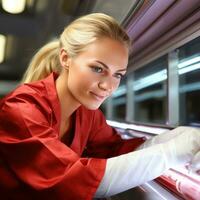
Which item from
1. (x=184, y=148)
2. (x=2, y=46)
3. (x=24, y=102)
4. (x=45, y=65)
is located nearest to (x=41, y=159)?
(x=24, y=102)

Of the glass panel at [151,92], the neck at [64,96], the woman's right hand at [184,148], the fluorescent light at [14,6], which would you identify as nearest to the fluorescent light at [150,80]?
the glass panel at [151,92]

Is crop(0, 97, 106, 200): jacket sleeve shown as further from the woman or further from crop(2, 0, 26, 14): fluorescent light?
crop(2, 0, 26, 14): fluorescent light

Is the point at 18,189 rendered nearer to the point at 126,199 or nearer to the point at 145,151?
the point at 145,151

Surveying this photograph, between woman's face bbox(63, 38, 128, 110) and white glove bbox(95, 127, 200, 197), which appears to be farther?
woman's face bbox(63, 38, 128, 110)

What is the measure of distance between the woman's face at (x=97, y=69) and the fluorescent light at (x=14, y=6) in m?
1.60

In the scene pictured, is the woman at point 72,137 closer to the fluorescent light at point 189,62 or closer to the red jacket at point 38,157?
the red jacket at point 38,157

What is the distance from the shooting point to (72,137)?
1.42 m

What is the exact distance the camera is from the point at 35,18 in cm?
285

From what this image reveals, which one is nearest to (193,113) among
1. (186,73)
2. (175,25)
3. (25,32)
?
(186,73)

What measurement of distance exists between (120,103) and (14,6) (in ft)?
4.79

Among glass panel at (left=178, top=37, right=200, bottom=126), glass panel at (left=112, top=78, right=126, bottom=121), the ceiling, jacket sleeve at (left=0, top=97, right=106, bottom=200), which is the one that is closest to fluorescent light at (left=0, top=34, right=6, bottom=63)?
the ceiling

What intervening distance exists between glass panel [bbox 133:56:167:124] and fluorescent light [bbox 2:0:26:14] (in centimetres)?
109

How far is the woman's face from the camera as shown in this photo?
1166mm

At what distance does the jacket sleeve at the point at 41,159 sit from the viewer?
96 cm
